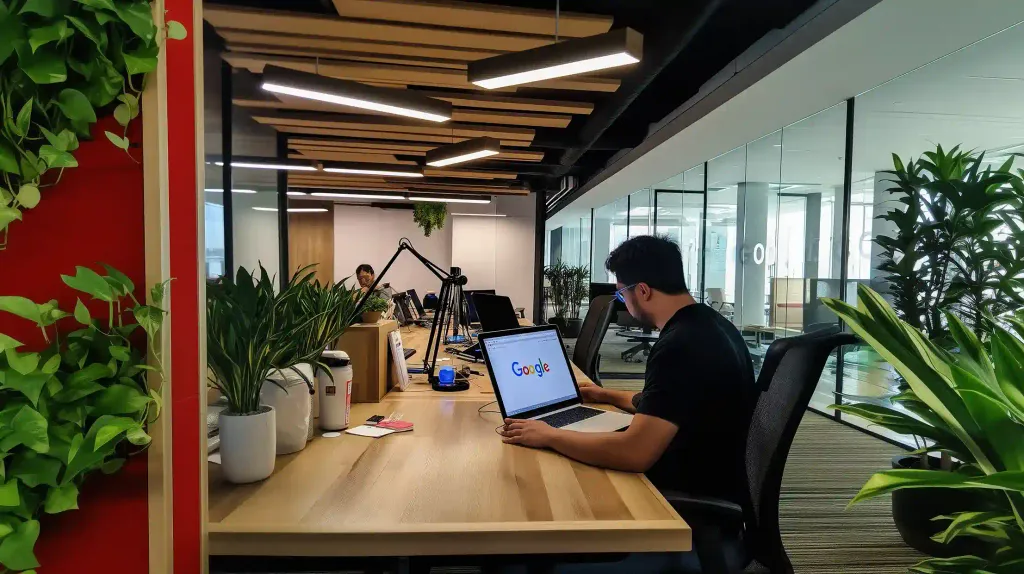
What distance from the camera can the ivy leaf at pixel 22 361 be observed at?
771mm

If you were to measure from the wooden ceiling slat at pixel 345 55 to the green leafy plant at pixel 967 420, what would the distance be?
3388mm

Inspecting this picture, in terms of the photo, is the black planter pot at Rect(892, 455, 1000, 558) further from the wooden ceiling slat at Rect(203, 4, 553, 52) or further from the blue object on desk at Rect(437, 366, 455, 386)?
the wooden ceiling slat at Rect(203, 4, 553, 52)

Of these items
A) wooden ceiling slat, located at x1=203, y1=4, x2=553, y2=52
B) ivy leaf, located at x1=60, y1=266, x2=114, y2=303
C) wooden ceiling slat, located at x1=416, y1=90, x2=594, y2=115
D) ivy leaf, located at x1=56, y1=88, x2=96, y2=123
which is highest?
wooden ceiling slat, located at x1=203, y1=4, x2=553, y2=52

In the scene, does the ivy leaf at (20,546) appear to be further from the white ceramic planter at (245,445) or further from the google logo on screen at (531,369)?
the google logo on screen at (531,369)

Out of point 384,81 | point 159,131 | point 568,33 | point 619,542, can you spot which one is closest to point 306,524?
point 619,542

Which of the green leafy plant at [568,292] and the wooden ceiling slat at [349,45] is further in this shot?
the green leafy plant at [568,292]

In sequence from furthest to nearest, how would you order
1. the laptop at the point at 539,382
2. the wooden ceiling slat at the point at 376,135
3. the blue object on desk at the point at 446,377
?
the wooden ceiling slat at the point at 376,135 < the blue object on desk at the point at 446,377 < the laptop at the point at 539,382

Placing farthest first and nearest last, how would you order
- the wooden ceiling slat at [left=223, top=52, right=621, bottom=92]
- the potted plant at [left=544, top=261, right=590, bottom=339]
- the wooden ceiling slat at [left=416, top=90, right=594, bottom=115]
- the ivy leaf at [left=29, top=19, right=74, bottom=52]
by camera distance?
the potted plant at [left=544, top=261, right=590, bottom=339] < the wooden ceiling slat at [left=416, top=90, right=594, bottom=115] < the wooden ceiling slat at [left=223, top=52, right=621, bottom=92] < the ivy leaf at [left=29, top=19, right=74, bottom=52]

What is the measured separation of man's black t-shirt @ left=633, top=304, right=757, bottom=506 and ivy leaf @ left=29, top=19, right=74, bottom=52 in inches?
61.8

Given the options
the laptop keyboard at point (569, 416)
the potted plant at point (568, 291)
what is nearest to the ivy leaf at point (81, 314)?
the laptop keyboard at point (569, 416)

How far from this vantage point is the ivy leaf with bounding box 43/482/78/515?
0.85m

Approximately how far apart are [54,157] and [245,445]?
0.85 m

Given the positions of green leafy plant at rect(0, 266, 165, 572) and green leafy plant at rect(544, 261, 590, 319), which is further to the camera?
green leafy plant at rect(544, 261, 590, 319)

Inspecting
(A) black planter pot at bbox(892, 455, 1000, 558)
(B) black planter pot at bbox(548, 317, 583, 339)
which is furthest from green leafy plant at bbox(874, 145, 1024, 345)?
(B) black planter pot at bbox(548, 317, 583, 339)
